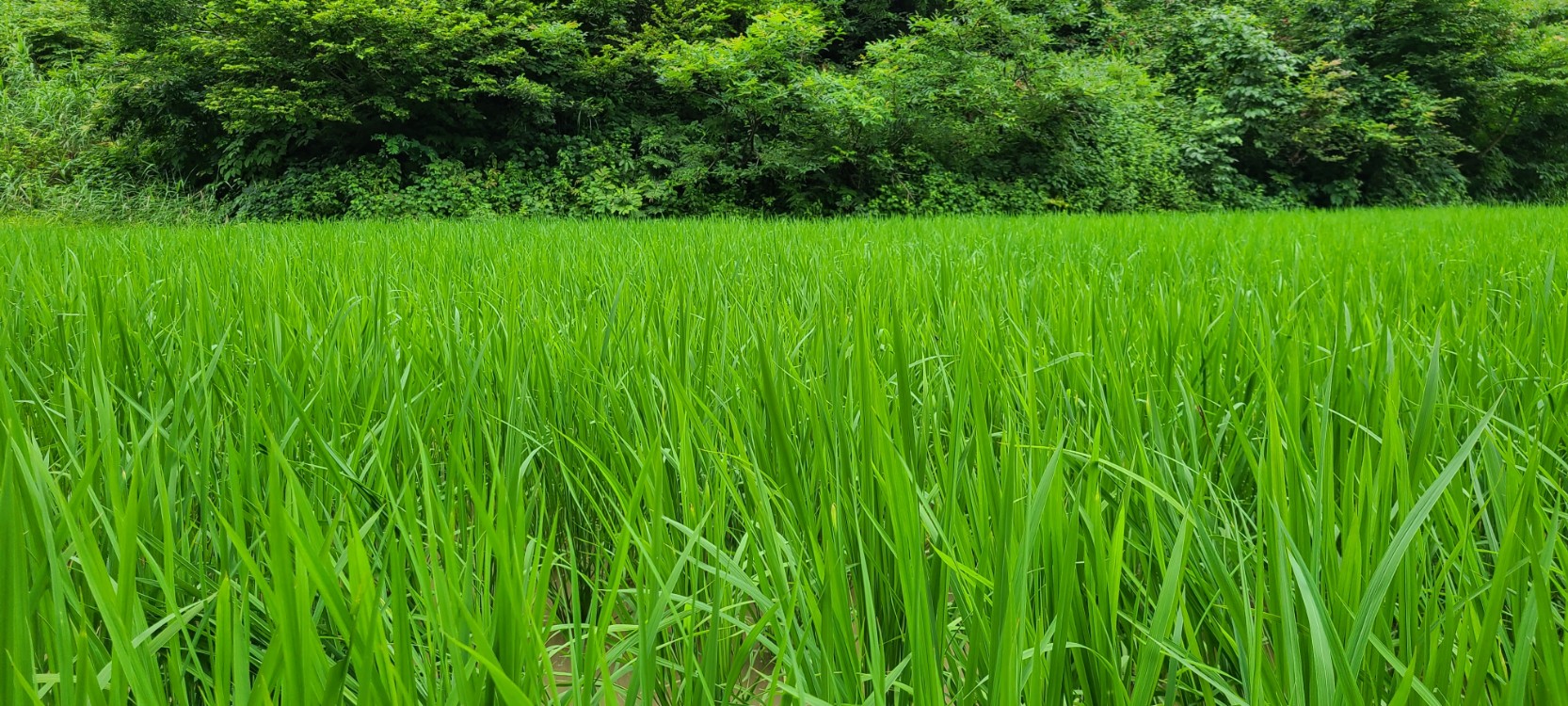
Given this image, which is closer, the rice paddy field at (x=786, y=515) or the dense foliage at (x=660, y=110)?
the rice paddy field at (x=786, y=515)

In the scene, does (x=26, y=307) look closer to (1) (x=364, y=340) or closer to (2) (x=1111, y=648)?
(1) (x=364, y=340)

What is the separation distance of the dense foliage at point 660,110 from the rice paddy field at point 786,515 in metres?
6.13

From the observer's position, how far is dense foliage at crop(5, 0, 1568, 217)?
6.79 metres

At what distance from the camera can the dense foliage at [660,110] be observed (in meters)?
6.79

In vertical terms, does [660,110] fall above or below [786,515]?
above

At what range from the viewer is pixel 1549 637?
0.29 metres

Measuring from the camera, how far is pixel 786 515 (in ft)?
1.65

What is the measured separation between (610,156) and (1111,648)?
7586mm

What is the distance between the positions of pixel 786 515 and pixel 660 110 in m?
8.07

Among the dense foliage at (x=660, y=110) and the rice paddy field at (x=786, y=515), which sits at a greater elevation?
the dense foliage at (x=660, y=110)

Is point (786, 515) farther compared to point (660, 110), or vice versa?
point (660, 110)

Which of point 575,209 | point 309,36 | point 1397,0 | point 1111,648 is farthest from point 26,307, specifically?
point 1397,0

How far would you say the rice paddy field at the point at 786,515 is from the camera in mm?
331

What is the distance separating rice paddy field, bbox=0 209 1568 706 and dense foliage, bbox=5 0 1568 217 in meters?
6.13
